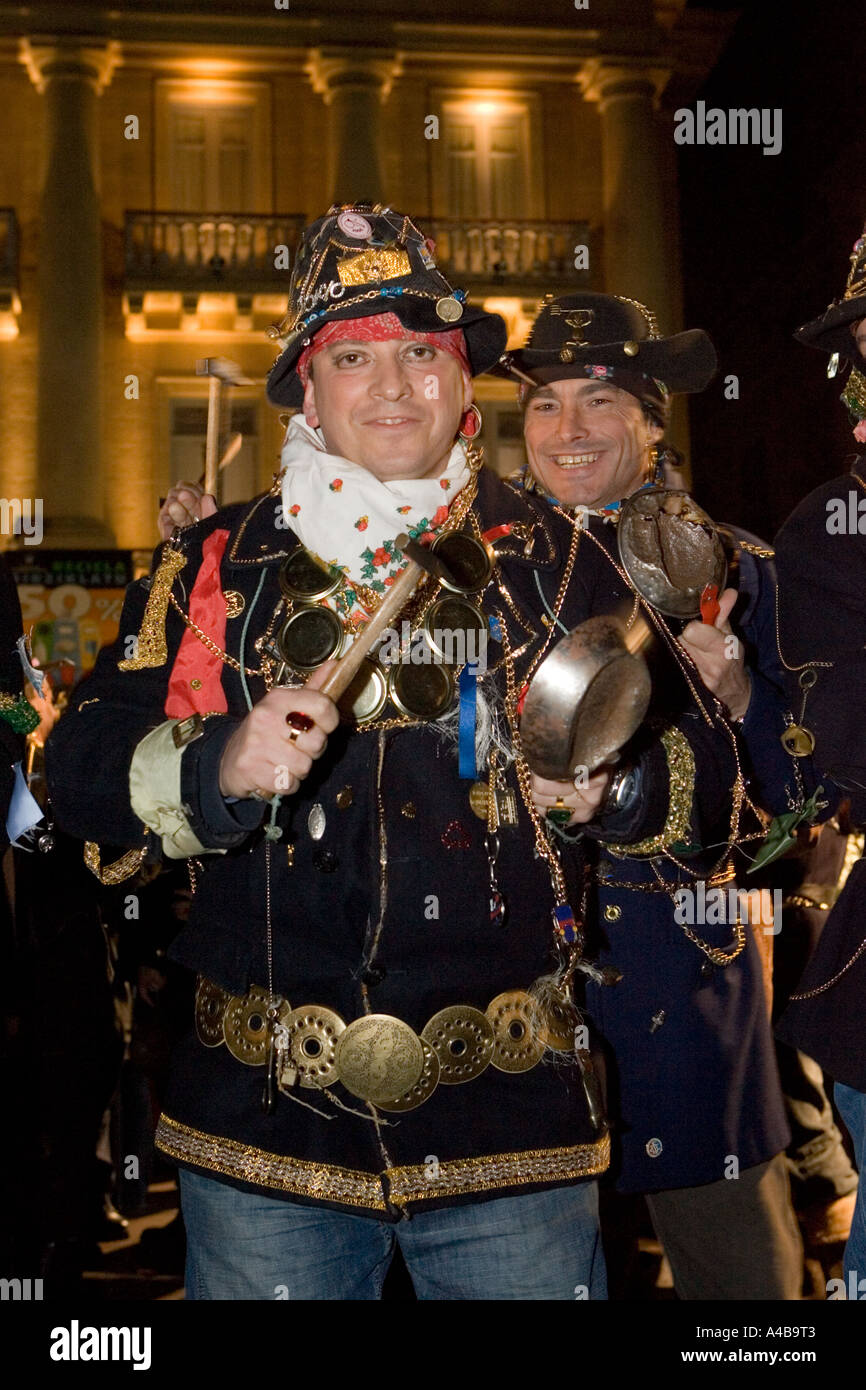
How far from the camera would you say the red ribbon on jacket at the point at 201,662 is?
2484 millimetres

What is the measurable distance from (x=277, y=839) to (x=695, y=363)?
6.69 ft

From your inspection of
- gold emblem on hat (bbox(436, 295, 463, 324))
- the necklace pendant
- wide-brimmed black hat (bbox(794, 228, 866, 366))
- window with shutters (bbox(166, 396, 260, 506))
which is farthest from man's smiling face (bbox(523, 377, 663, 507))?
window with shutters (bbox(166, 396, 260, 506))

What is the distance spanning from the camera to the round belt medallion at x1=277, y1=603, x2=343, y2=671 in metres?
2.45

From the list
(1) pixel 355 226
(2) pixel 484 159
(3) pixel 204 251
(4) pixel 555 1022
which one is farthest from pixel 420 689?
(2) pixel 484 159

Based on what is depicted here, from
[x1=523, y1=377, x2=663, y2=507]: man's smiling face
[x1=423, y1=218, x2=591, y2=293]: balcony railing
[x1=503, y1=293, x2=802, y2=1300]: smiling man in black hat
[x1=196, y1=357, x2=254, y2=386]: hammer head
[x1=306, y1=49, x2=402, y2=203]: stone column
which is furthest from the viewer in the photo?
[x1=423, y1=218, x2=591, y2=293]: balcony railing

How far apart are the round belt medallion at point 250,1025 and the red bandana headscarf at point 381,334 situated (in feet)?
3.76

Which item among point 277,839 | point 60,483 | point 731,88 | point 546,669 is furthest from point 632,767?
point 731,88

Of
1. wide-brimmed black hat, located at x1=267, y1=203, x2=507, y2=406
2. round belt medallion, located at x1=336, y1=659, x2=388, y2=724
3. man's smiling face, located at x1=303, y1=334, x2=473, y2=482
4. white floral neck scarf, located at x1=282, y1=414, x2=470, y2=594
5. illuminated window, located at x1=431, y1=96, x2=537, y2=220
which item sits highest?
illuminated window, located at x1=431, y1=96, x2=537, y2=220

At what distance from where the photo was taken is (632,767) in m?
2.41

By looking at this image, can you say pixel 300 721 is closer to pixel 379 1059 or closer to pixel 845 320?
pixel 379 1059

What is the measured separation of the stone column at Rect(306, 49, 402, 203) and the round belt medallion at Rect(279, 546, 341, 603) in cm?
1651

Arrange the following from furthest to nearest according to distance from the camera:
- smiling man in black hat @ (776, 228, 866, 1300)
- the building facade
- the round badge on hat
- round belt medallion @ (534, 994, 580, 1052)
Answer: the building facade
smiling man in black hat @ (776, 228, 866, 1300)
the round badge on hat
round belt medallion @ (534, 994, 580, 1052)

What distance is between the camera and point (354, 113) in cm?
1820

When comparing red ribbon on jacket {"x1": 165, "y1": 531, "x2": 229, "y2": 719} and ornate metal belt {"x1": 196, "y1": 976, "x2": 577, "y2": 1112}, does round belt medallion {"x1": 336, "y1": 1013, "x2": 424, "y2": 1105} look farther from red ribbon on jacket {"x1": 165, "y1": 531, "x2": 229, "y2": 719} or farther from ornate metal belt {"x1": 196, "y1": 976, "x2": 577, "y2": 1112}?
red ribbon on jacket {"x1": 165, "y1": 531, "x2": 229, "y2": 719}
